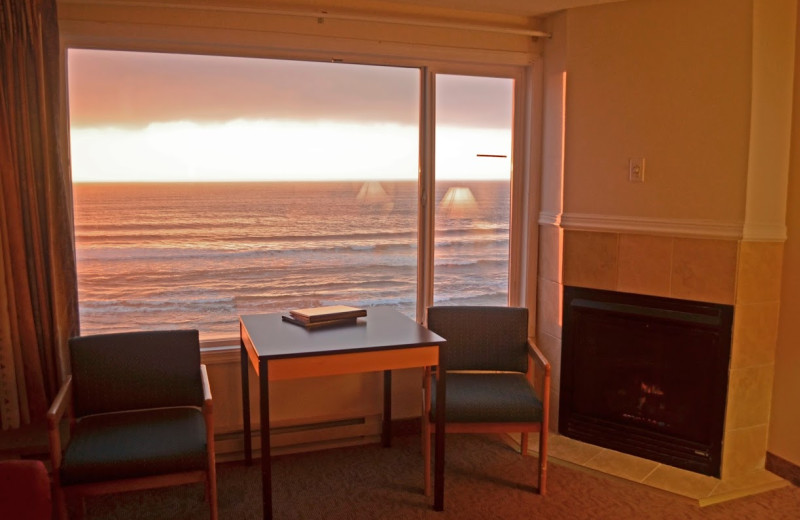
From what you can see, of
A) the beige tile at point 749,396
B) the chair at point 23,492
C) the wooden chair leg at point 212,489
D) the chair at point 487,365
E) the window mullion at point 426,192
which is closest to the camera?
the chair at point 23,492

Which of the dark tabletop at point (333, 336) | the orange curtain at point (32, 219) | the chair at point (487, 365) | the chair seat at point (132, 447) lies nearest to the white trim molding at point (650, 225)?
the chair at point (487, 365)

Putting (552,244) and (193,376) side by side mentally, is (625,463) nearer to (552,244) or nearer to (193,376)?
(552,244)

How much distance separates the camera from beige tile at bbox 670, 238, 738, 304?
3023 millimetres

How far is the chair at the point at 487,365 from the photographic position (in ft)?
9.50

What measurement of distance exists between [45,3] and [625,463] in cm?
350

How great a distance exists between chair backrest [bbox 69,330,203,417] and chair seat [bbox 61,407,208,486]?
0.08 m

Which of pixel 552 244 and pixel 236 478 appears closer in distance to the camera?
pixel 236 478

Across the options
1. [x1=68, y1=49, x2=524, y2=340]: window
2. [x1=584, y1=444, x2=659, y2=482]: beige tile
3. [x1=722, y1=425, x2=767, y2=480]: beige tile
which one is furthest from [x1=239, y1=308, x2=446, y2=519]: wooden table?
[x1=722, y1=425, x2=767, y2=480]: beige tile

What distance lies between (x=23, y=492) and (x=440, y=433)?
1.66 meters

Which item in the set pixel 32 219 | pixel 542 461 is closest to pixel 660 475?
pixel 542 461

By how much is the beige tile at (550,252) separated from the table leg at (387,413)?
3.57 feet

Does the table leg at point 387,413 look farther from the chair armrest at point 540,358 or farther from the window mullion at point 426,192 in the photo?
the chair armrest at point 540,358

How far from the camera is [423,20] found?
3336 mm

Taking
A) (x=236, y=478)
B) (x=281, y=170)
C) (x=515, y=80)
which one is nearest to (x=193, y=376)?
(x=236, y=478)
